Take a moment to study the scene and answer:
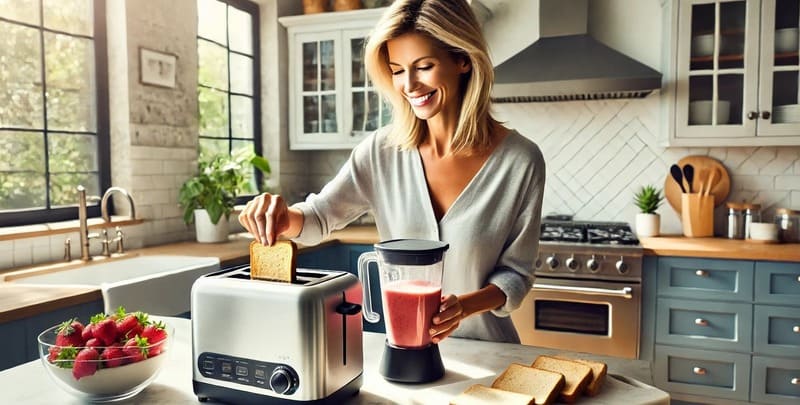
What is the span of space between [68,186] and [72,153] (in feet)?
0.47

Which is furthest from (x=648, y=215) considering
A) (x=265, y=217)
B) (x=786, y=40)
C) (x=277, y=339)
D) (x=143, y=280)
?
(x=277, y=339)

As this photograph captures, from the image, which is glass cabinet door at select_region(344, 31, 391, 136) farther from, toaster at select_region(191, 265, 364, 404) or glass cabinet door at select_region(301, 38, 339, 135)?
toaster at select_region(191, 265, 364, 404)

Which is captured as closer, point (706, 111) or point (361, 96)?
point (706, 111)

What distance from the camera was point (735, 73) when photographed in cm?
303

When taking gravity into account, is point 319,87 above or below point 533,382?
above

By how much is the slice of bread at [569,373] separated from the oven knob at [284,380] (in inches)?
16.8

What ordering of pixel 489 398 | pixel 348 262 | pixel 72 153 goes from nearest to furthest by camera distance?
pixel 489 398 → pixel 72 153 → pixel 348 262

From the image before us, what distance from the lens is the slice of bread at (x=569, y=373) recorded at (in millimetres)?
968

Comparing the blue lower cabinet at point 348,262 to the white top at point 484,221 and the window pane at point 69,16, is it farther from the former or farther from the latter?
the white top at point 484,221

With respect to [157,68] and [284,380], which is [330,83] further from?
[284,380]

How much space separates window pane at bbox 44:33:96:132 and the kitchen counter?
1659 millimetres

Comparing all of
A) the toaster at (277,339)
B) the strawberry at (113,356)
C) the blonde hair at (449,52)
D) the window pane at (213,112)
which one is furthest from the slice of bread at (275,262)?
the window pane at (213,112)

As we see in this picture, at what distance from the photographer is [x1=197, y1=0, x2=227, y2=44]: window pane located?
330 centimetres

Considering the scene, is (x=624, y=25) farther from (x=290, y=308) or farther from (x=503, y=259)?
(x=290, y=308)
